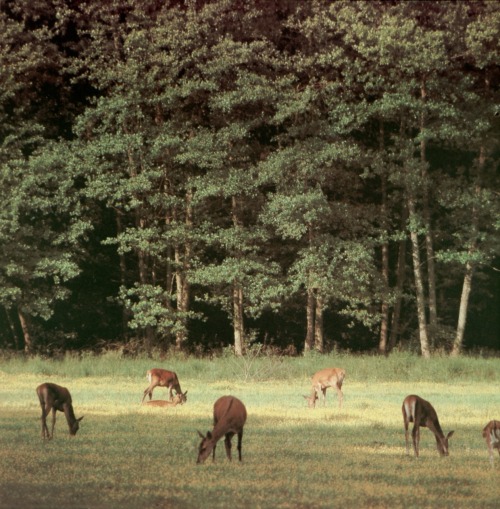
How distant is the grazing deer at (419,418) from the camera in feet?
39.9

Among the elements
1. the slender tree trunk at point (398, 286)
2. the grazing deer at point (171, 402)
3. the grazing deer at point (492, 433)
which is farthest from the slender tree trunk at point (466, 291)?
the grazing deer at point (492, 433)

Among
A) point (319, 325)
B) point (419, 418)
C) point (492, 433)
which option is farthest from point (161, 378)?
point (319, 325)

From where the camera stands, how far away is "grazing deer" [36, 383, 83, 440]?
526 inches

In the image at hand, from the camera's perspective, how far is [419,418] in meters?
12.2

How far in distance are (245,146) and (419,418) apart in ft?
61.8

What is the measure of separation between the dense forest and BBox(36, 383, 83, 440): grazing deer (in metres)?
15.4

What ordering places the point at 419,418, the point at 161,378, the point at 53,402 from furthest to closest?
the point at 161,378 < the point at 53,402 < the point at 419,418

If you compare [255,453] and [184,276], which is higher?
[184,276]

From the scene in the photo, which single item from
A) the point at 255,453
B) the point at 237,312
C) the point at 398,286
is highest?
the point at 398,286

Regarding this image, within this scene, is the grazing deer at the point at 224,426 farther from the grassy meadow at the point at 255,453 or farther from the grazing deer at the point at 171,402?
the grazing deer at the point at 171,402

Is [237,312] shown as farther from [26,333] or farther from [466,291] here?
[26,333]

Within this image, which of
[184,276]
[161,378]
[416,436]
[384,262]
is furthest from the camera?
[384,262]

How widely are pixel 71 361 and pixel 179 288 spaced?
17.0 ft

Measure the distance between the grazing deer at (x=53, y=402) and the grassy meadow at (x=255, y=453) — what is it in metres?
0.20
